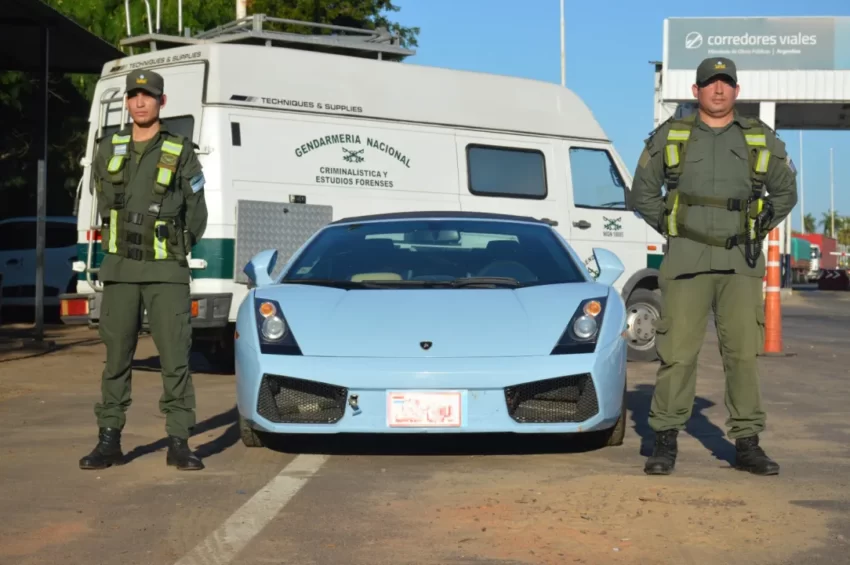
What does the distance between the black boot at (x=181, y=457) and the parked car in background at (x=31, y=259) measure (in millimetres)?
14485

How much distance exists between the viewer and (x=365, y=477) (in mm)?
6840

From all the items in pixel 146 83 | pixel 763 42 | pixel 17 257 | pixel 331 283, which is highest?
pixel 763 42

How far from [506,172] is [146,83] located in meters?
7.29

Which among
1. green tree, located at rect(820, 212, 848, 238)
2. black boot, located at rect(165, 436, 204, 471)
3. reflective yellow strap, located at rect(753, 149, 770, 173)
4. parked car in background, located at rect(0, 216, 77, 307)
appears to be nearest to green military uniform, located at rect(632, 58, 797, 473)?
reflective yellow strap, located at rect(753, 149, 770, 173)

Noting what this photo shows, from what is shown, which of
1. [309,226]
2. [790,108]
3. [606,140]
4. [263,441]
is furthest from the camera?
[790,108]

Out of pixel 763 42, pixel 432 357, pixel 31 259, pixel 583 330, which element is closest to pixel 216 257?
pixel 432 357

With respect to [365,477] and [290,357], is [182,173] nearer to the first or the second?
[290,357]

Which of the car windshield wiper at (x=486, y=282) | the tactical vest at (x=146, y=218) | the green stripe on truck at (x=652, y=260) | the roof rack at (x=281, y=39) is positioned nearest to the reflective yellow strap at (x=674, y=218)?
the car windshield wiper at (x=486, y=282)

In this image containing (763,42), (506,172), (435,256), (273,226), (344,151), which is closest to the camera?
(435,256)

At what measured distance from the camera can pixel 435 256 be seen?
28.0 feet

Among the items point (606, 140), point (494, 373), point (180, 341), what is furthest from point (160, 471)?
point (606, 140)

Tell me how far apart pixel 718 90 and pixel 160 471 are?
3.26 metres

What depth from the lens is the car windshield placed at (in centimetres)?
816

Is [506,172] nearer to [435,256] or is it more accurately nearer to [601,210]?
[601,210]
